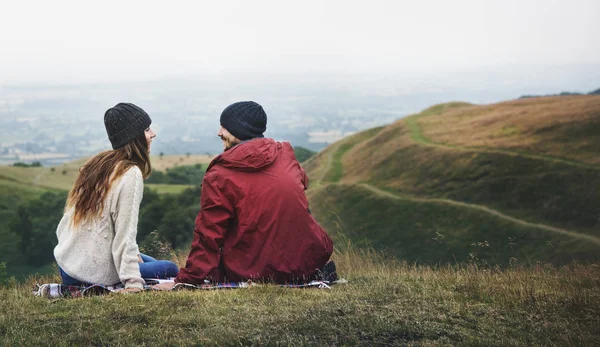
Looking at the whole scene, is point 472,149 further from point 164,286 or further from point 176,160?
point 176,160

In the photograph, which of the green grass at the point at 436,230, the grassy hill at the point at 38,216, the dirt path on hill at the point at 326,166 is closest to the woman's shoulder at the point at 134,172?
the green grass at the point at 436,230

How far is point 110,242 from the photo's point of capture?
7.56m

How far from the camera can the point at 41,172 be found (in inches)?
5118

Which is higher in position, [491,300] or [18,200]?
[491,300]

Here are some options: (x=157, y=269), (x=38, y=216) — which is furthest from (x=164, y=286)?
(x=38, y=216)

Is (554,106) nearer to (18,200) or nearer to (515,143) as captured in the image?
(515,143)

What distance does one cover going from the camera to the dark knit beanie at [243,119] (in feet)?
27.6

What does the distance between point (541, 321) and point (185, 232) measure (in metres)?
71.7

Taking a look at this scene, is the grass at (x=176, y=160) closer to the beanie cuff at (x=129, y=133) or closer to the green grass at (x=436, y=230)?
the green grass at (x=436, y=230)

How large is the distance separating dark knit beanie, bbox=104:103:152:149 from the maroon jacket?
104 cm

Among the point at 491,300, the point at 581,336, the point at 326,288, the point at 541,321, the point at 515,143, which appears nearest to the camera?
the point at 581,336

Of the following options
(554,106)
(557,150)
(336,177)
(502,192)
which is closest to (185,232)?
(336,177)

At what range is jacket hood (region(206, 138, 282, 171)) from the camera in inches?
314

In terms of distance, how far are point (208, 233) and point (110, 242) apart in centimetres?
117
